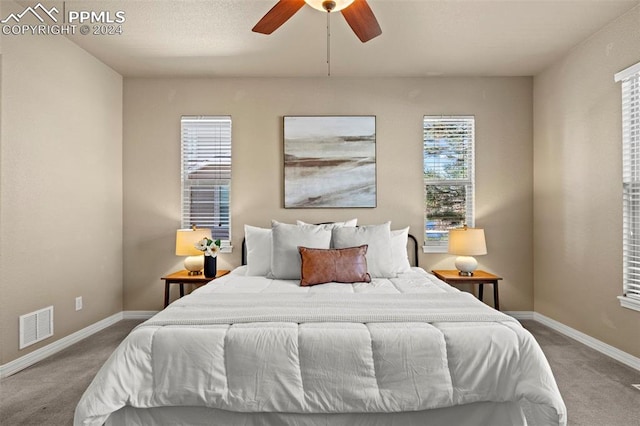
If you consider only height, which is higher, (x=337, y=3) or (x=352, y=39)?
(x=352, y=39)

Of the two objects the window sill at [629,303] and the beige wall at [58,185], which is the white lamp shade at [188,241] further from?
the window sill at [629,303]

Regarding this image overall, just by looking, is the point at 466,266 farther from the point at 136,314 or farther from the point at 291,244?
the point at 136,314

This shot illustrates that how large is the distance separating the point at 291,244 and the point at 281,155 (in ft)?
4.76

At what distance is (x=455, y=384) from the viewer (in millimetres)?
1937

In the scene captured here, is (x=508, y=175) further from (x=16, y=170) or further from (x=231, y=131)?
(x=16, y=170)

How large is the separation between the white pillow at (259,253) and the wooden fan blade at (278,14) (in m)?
1.83

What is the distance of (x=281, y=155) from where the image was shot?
14.9 ft

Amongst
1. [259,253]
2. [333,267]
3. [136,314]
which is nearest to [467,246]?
[333,267]

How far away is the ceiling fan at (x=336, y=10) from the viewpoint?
2.36 metres

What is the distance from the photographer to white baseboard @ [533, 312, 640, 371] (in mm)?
3132

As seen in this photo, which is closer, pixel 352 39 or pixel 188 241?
pixel 352 39

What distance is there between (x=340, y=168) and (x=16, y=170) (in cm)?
301

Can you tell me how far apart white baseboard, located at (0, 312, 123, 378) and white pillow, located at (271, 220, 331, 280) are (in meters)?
2.04

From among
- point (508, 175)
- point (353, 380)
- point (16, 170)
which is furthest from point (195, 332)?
point (508, 175)
